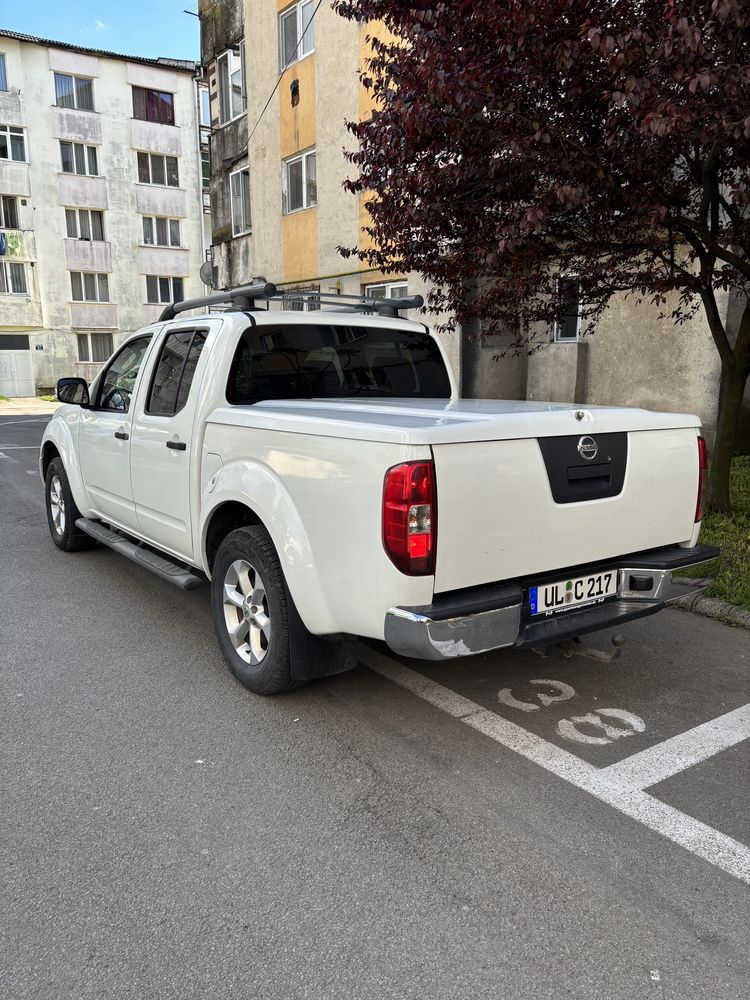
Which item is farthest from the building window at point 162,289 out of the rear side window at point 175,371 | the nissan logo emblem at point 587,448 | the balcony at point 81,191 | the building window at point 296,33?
the nissan logo emblem at point 587,448

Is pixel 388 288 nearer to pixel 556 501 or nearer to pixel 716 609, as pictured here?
pixel 716 609

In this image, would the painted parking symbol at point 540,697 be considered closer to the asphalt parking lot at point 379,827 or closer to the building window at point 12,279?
the asphalt parking lot at point 379,827

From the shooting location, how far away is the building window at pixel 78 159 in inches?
1298

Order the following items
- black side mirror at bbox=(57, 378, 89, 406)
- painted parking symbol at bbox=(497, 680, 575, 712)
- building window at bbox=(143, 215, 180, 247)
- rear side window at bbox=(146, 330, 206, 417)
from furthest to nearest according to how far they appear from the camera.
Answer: building window at bbox=(143, 215, 180, 247), black side mirror at bbox=(57, 378, 89, 406), rear side window at bbox=(146, 330, 206, 417), painted parking symbol at bbox=(497, 680, 575, 712)

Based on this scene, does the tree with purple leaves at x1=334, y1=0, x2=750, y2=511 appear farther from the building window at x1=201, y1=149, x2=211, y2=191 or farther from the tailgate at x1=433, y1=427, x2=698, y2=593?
the building window at x1=201, y1=149, x2=211, y2=191

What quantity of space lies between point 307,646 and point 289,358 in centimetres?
180

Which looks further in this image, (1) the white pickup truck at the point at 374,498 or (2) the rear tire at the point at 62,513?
(2) the rear tire at the point at 62,513

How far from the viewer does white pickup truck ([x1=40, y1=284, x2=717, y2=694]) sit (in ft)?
9.74

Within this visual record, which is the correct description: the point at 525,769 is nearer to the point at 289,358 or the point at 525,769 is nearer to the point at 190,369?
the point at 289,358

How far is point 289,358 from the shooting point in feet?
14.8

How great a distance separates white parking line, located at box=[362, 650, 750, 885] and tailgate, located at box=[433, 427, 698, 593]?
783mm

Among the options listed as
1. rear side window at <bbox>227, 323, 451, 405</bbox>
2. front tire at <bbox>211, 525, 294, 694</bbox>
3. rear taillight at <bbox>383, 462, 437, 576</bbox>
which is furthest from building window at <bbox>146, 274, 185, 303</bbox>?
rear taillight at <bbox>383, 462, 437, 576</bbox>

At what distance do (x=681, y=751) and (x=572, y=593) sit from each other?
816 millimetres

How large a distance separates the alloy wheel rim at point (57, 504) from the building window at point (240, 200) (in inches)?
578
